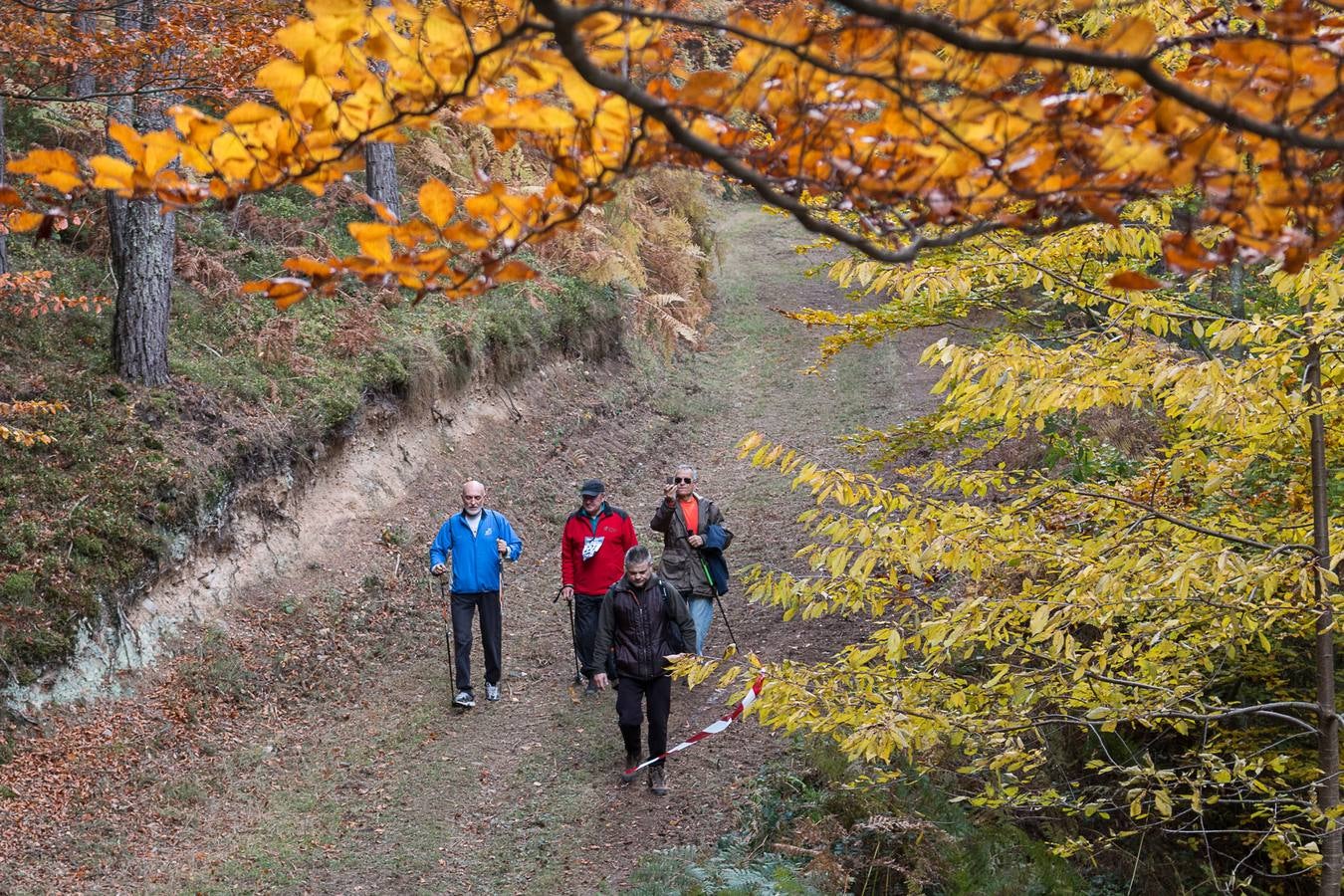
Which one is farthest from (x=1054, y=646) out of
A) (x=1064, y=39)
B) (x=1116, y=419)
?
(x=1116, y=419)

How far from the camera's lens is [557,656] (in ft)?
35.8

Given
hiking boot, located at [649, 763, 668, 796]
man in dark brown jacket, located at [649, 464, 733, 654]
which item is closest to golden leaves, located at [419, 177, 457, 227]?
hiking boot, located at [649, 763, 668, 796]

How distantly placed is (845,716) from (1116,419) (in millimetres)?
8680

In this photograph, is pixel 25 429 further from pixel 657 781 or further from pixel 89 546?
pixel 657 781

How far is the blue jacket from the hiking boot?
2.31 m

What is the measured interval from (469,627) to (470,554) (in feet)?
2.22

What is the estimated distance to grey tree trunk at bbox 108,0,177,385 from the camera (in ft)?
33.9

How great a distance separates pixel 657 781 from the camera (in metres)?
8.37

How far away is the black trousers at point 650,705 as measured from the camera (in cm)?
829

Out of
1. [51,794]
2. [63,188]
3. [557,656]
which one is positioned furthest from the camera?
[557,656]

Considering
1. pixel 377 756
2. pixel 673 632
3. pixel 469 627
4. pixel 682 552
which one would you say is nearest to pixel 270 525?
pixel 469 627

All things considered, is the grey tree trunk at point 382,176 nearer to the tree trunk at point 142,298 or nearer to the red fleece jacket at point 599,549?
the tree trunk at point 142,298

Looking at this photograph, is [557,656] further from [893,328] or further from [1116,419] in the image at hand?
[1116,419]

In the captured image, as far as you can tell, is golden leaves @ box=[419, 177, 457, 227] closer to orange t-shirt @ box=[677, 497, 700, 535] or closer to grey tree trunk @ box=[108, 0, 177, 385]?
orange t-shirt @ box=[677, 497, 700, 535]
